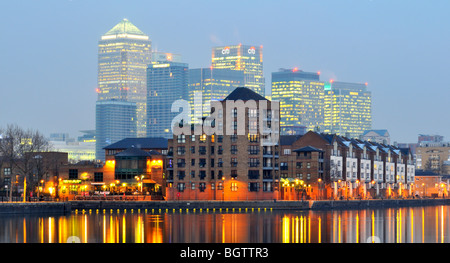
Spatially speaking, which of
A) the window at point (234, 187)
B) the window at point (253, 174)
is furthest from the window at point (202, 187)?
the window at point (253, 174)

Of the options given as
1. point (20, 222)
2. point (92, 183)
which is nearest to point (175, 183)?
point (92, 183)

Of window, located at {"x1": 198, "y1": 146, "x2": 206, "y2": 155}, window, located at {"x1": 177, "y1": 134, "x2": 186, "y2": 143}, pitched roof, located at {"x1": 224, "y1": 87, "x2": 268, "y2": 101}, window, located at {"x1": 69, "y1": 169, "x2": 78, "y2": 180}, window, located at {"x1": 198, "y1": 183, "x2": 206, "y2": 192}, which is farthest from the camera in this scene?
window, located at {"x1": 69, "y1": 169, "x2": 78, "y2": 180}

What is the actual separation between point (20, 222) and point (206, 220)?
2445cm

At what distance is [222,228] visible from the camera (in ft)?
370

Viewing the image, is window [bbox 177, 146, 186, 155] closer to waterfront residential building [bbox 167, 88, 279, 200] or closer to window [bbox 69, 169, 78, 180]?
waterfront residential building [bbox 167, 88, 279, 200]

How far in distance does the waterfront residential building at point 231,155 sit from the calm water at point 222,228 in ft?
69.6

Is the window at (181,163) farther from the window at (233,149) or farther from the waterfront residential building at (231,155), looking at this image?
the window at (233,149)

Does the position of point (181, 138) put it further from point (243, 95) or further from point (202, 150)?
point (243, 95)

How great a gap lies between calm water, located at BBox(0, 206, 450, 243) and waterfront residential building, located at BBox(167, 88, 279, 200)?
21204 mm

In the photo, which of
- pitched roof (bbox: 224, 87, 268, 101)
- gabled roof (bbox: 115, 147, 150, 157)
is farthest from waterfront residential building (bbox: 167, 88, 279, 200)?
gabled roof (bbox: 115, 147, 150, 157)

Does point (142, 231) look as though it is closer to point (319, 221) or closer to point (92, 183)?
point (319, 221)

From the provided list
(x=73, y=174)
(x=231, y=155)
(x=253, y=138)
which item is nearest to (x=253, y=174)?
(x=231, y=155)

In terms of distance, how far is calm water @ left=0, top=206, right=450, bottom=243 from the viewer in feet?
322
